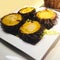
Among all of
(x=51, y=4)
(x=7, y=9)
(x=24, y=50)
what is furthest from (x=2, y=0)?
(x=24, y=50)

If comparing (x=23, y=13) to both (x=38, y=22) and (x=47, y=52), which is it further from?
(x=47, y=52)

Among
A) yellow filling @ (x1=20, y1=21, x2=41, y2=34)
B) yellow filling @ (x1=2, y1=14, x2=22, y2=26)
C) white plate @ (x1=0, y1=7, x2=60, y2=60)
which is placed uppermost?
yellow filling @ (x1=2, y1=14, x2=22, y2=26)

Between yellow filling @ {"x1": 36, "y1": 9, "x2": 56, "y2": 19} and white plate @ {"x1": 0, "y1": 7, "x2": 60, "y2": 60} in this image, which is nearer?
white plate @ {"x1": 0, "y1": 7, "x2": 60, "y2": 60}

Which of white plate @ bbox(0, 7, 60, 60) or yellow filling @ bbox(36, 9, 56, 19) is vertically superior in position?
yellow filling @ bbox(36, 9, 56, 19)

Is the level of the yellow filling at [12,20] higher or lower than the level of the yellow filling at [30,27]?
higher

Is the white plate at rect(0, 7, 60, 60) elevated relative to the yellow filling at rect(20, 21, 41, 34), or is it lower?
lower
